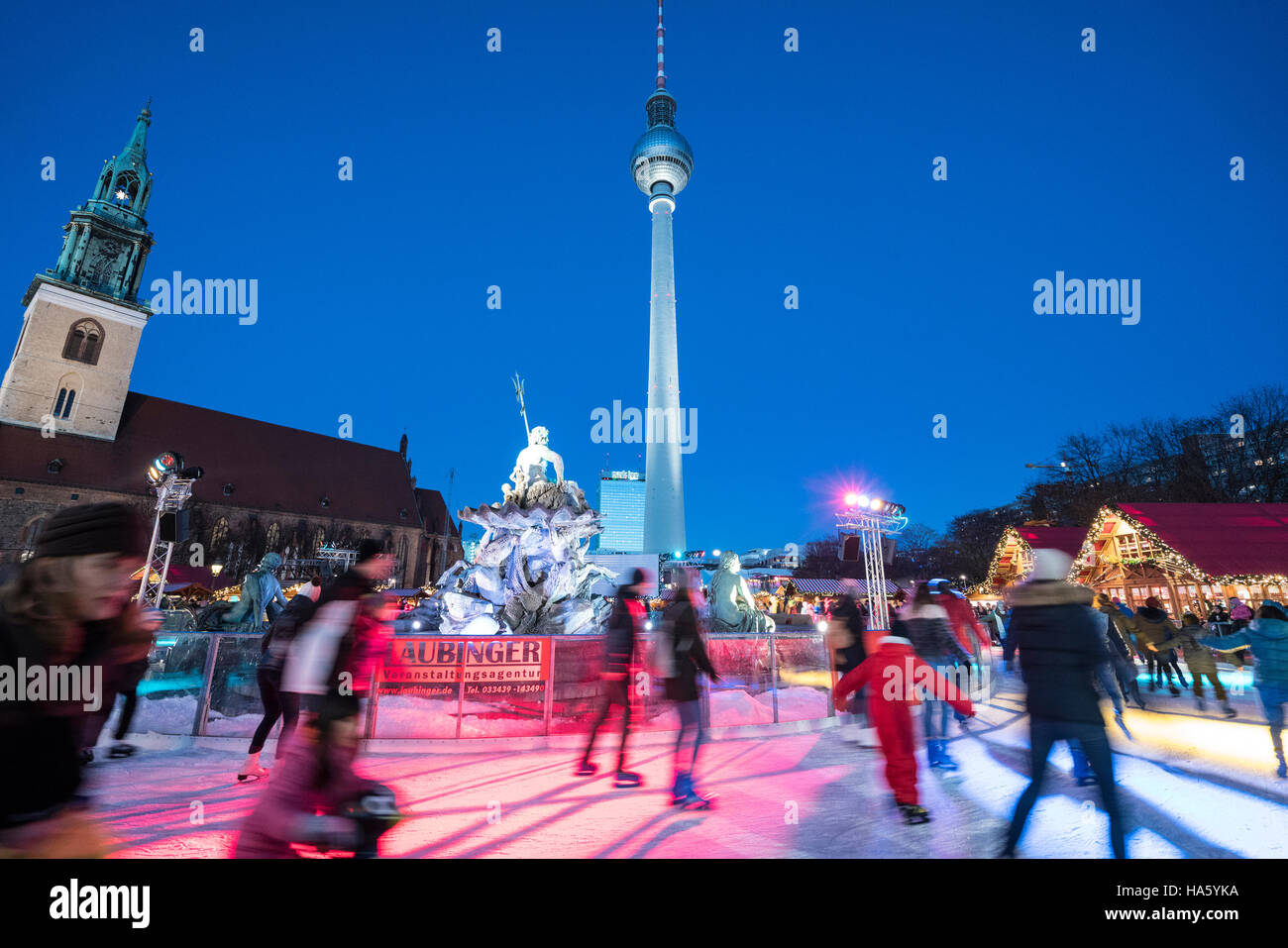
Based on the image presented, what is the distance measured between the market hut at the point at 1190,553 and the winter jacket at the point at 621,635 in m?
18.6

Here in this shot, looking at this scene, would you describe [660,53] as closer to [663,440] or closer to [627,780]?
[663,440]

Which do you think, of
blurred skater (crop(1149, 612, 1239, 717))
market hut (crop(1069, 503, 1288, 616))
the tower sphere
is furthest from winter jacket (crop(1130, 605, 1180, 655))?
the tower sphere

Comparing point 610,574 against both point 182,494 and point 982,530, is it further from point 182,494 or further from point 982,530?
point 982,530

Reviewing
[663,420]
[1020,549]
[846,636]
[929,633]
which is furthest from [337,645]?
[663,420]

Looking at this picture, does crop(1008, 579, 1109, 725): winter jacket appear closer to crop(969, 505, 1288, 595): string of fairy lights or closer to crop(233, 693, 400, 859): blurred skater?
crop(233, 693, 400, 859): blurred skater

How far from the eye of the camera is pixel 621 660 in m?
5.01

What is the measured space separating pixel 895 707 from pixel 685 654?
5.21ft

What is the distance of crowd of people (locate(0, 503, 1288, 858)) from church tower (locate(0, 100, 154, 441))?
5265 cm

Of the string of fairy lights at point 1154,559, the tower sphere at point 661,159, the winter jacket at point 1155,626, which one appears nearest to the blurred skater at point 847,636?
the winter jacket at point 1155,626

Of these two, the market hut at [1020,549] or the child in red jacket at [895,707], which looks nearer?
the child in red jacket at [895,707]

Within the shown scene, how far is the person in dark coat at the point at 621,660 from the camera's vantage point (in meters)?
4.99

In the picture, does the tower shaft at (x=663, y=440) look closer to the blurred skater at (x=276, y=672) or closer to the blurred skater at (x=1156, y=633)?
the blurred skater at (x=1156, y=633)

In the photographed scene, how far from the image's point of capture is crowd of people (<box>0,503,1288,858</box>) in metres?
1.74
